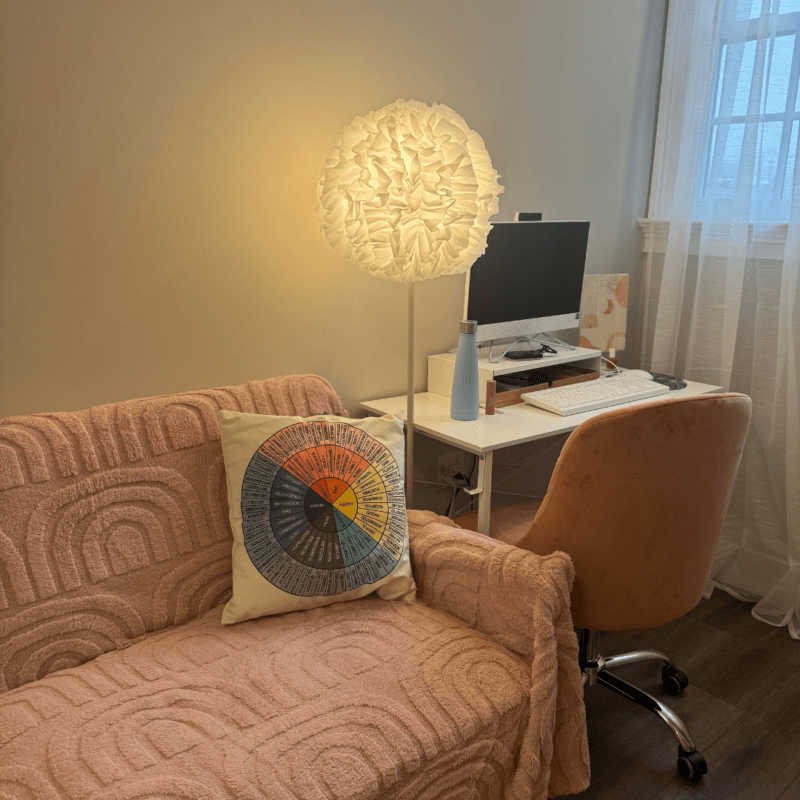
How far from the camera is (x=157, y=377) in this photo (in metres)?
1.83

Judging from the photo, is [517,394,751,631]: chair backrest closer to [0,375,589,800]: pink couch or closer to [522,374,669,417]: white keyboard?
[0,375,589,800]: pink couch

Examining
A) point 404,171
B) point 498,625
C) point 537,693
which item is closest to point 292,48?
point 404,171

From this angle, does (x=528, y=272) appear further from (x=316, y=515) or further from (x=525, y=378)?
(x=316, y=515)

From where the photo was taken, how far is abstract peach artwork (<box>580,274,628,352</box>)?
2570mm

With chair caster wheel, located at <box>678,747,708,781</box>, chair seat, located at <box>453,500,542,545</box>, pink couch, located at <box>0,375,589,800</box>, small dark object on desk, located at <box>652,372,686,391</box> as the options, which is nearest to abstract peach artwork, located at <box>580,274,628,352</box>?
small dark object on desk, located at <box>652,372,686,391</box>

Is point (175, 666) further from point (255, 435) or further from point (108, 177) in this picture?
point (108, 177)

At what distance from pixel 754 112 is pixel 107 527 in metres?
2.24

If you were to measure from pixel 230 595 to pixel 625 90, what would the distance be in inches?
85.3

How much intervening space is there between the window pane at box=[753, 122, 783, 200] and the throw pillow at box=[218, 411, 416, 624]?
64.8 inches

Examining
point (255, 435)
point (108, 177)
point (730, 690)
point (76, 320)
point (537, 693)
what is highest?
point (108, 177)

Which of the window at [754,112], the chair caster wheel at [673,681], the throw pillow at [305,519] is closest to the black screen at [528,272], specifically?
the window at [754,112]

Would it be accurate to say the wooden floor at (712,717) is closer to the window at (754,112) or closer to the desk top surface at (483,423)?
the desk top surface at (483,423)

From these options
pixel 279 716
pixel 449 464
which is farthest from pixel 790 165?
pixel 279 716

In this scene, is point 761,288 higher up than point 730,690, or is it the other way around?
point 761,288
